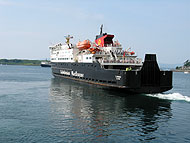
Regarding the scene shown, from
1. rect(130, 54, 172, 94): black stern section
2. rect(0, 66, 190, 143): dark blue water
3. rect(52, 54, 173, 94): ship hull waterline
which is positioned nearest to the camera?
rect(0, 66, 190, 143): dark blue water

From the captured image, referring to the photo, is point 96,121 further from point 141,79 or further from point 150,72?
point 150,72

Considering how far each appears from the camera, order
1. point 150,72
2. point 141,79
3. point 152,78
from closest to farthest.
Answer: point 141,79
point 150,72
point 152,78

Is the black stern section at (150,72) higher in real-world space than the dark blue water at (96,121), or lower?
higher

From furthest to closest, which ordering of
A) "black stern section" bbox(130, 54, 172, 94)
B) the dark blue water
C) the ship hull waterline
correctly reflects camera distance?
1. "black stern section" bbox(130, 54, 172, 94)
2. the ship hull waterline
3. the dark blue water

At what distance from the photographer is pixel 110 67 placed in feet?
115

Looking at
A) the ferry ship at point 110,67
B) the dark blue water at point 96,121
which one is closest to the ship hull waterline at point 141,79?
the ferry ship at point 110,67

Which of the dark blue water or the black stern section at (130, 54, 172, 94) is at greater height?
the black stern section at (130, 54, 172, 94)

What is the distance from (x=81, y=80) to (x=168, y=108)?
21543 millimetres

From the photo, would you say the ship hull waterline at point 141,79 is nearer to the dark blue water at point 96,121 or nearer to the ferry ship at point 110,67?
the ferry ship at point 110,67

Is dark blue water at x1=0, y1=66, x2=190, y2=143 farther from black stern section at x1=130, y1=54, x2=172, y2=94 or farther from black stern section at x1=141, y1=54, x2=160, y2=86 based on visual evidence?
black stern section at x1=141, y1=54, x2=160, y2=86

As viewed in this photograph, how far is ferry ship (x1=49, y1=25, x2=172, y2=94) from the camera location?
94.2 ft

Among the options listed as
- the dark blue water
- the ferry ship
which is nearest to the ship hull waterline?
the ferry ship

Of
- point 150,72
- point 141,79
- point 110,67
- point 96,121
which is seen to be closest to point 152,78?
point 150,72

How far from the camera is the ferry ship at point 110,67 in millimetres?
28719
